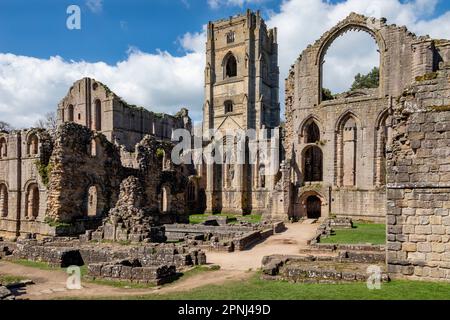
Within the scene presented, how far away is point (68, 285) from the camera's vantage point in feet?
34.2

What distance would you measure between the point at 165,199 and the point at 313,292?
22325 mm

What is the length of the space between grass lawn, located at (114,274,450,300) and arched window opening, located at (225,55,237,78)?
48.1 meters

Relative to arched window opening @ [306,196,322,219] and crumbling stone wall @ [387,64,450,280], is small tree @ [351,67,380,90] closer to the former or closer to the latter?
arched window opening @ [306,196,322,219]

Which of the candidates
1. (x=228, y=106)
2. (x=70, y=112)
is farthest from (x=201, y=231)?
(x=228, y=106)

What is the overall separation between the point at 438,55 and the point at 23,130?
29823mm

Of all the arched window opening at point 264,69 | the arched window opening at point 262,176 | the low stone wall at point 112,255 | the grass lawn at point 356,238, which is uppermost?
the arched window opening at point 264,69

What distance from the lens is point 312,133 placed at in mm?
32031

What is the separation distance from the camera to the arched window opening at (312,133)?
3129 centimetres

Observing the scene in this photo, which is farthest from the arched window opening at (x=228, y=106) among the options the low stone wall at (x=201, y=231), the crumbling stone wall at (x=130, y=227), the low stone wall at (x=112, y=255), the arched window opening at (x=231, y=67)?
the low stone wall at (x=112, y=255)

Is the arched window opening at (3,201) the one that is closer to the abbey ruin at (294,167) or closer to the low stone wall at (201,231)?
the abbey ruin at (294,167)

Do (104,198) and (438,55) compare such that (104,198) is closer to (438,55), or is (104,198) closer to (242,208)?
(242,208)

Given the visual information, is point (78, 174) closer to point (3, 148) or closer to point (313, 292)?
point (3, 148)

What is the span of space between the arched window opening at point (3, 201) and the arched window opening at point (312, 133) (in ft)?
79.2
